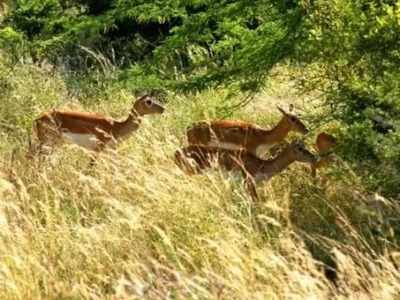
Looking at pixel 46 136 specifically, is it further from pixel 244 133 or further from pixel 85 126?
pixel 244 133

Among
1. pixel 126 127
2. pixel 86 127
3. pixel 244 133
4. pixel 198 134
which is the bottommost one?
pixel 86 127

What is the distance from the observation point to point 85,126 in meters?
8.63

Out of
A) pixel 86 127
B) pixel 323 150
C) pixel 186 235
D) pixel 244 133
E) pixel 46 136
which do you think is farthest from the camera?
pixel 46 136

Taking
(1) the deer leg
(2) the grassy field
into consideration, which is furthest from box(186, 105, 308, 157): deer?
(1) the deer leg

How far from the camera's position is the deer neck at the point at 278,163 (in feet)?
22.6

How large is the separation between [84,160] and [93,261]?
9.92 ft

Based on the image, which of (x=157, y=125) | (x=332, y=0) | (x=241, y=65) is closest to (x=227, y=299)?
(x=332, y=0)

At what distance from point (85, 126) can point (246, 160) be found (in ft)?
7.26

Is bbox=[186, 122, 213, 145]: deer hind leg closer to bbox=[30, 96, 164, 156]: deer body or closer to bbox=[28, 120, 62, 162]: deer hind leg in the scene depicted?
bbox=[30, 96, 164, 156]: deer body

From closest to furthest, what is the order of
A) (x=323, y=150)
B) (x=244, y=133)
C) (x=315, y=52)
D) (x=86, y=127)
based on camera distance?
(x=315, y=52) < (x=323, y=150) < (x=244, y=133) < (x=86, y=127)

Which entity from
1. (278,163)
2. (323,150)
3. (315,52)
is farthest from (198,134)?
(315,52)

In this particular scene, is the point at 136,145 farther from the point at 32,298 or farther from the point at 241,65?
the point at 32,298

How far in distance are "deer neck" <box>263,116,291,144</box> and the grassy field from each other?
1.30 ft

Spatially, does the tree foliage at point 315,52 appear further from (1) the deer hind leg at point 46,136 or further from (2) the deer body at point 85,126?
(1) the deer hind leg at point 46,136
